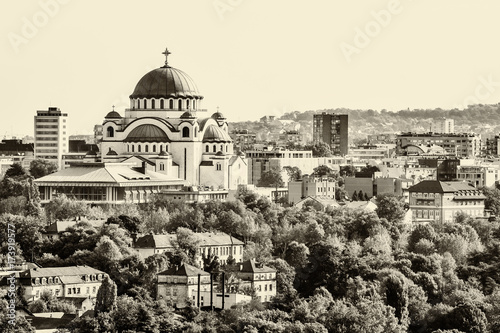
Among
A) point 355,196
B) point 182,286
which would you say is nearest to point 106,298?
point 182,286

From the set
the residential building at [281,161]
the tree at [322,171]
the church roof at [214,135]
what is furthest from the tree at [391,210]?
the residential building at [281,161]

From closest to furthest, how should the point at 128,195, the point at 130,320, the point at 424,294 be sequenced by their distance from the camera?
the point at 130,320 → the point at 424,294 → the point at 128,195

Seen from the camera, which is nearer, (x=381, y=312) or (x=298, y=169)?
(x=381, y=312)

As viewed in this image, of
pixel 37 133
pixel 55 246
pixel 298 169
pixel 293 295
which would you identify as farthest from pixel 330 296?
pixel 37 133

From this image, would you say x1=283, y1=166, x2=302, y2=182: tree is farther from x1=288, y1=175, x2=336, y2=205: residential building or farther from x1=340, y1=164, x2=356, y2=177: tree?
x1=288, y1=175, x2=336, y2=205: residential building

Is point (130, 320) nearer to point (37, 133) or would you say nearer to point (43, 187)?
point (43, 187)

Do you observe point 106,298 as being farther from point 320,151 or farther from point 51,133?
point 320,151

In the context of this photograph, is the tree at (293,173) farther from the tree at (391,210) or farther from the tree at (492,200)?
the tree at (391,210)
